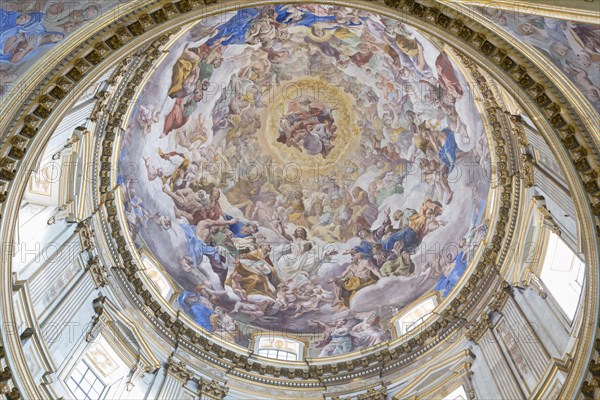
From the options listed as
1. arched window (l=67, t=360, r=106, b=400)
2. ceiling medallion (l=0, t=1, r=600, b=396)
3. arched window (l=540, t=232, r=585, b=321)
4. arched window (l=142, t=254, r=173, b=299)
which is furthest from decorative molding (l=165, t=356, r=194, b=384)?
arched window (l=540, t=232, r=585, b=321)

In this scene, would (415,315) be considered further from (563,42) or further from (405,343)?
(563,42)

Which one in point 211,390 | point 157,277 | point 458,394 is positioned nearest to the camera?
point 458,394

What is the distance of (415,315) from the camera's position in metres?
22.8

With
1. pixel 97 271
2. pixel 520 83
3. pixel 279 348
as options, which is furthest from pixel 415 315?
pixel 520 83

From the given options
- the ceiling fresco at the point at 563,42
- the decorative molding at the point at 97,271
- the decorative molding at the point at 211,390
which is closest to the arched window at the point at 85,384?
the decorative molding at the point at 97,271

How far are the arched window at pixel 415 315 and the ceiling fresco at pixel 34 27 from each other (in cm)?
1416

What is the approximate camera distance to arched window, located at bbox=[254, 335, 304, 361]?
22734mm

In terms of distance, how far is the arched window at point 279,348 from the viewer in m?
22.7

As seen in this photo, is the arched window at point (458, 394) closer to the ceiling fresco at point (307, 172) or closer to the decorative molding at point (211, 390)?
the ceiling fresco at point (307, 172)

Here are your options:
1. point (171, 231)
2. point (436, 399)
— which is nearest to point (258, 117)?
point (171, 231)

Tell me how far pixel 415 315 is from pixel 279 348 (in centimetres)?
467

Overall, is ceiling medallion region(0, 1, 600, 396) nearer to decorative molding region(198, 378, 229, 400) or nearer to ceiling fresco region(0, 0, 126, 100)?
ceiling fresco region(0, 0, 126, 100)

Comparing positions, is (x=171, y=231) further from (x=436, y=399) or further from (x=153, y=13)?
(x=153, y=13)

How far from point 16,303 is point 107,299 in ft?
14.6
